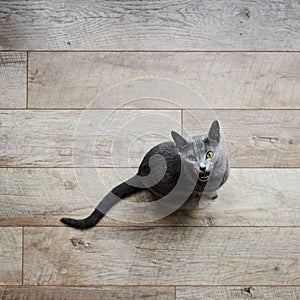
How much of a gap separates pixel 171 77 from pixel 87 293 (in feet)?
2.20

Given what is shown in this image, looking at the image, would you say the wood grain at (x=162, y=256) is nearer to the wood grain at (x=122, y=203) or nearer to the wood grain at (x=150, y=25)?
the wood grain at (x=122, y=203)

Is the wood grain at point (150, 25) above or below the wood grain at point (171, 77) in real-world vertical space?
above

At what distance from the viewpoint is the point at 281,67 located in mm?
1710

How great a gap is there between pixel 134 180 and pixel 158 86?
29 cm

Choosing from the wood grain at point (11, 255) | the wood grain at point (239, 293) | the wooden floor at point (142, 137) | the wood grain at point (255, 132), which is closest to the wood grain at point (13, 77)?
the wooden floor at point (142, 137)

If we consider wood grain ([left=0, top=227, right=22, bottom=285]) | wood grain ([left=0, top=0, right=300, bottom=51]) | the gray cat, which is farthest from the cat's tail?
wood grain ([left=0, top=0, right=300, bottom=51])

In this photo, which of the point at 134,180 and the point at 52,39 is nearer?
the point at 134,180

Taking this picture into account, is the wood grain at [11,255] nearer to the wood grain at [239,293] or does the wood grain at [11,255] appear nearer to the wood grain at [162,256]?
the wood grain at [162,256]

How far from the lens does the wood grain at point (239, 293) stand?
5.36 ft

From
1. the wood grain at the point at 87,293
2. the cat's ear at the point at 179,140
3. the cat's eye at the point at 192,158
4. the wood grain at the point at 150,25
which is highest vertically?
the wood grain at the point at 150,25

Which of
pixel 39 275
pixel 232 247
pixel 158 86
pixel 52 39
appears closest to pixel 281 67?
pixel 158 86

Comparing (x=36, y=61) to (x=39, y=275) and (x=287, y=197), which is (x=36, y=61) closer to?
(x=39, y=275)

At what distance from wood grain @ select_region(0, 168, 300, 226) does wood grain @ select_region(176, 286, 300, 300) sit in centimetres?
18

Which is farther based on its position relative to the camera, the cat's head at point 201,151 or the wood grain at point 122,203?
the wood grain at point 122,203
